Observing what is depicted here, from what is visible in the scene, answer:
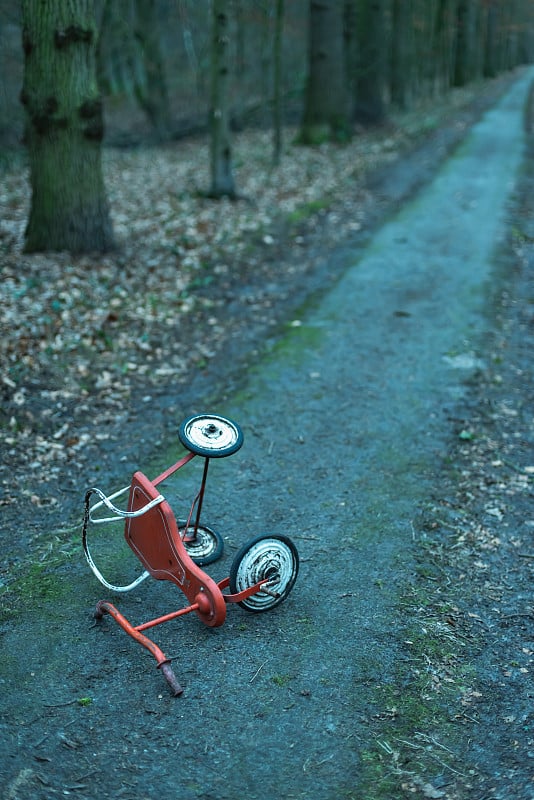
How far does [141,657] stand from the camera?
13.9ft

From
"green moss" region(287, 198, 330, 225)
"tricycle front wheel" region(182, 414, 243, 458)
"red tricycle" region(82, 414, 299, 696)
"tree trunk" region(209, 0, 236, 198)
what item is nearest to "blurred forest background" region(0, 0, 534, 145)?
"tree trunk" region(209, 0, 236, 198)

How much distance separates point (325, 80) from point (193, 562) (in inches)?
765

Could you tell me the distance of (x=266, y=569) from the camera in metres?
4.53

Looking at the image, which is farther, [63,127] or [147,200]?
[147,200]

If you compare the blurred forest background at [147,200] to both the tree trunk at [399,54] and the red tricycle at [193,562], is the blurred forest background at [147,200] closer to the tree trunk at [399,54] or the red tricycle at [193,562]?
the red tricycle at [193,562]

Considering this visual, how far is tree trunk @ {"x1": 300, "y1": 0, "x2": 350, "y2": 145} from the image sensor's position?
67.7ft

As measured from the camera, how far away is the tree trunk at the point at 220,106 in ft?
43.4

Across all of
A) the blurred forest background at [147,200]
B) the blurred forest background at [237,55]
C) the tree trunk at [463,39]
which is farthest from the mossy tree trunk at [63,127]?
the tree trunk at [463,39]

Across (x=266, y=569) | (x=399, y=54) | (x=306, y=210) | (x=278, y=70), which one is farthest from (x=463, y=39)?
(x=266, y=569)

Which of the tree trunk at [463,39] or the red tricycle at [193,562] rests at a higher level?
the tree trunk at [463,39]

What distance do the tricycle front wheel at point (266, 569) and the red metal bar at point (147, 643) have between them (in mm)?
599

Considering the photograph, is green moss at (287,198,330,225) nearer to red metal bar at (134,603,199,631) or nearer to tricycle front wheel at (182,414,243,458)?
tricycle front wheel at (182,414,243,458)

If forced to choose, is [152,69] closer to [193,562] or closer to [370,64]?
[370,64]

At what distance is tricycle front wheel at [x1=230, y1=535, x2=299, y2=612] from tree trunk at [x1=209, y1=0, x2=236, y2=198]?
10834 millimetres
